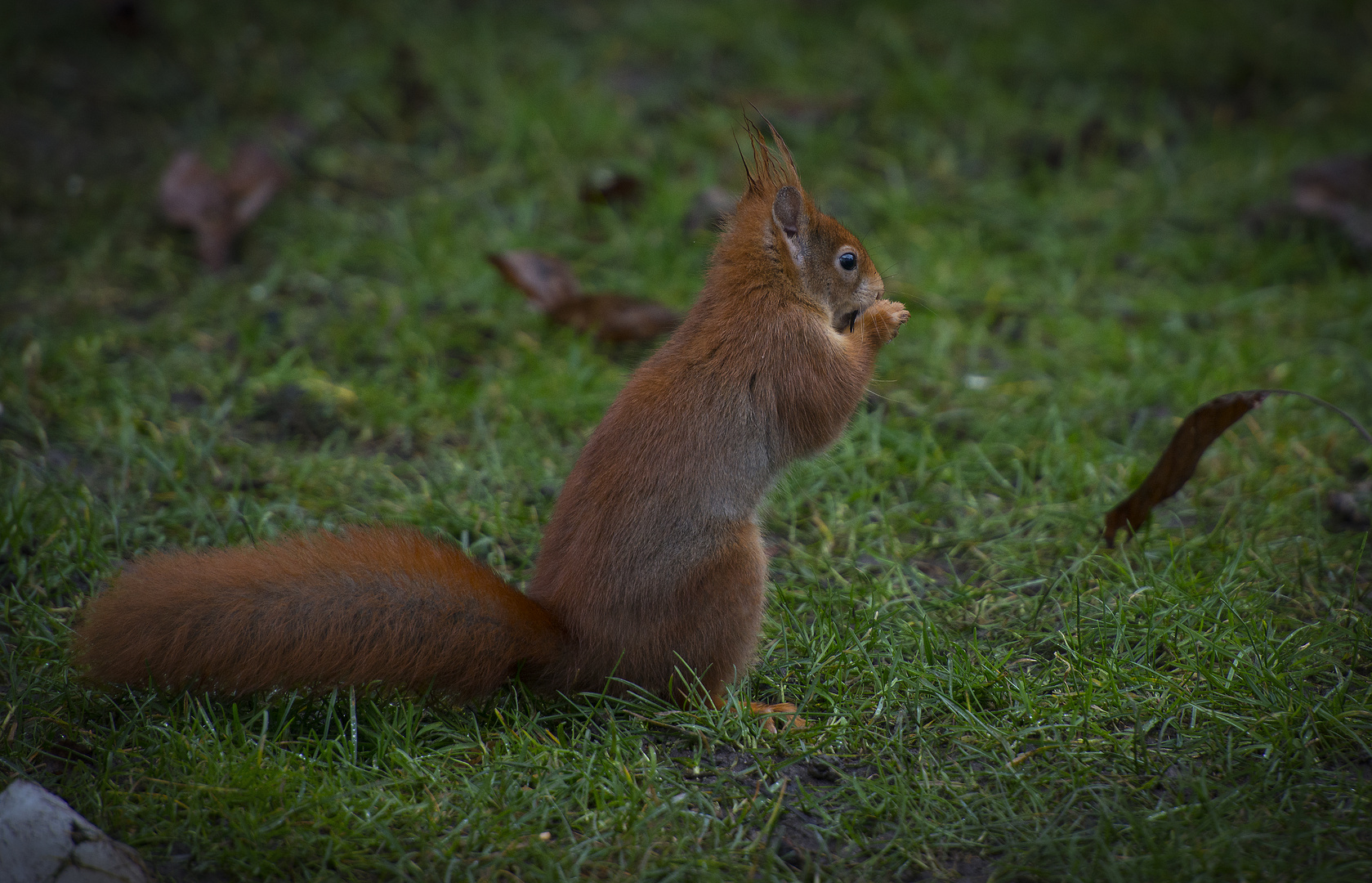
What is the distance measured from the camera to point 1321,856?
1.71 m

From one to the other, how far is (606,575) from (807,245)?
92 cm

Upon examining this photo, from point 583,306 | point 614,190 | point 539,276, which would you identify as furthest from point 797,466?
point 614,190

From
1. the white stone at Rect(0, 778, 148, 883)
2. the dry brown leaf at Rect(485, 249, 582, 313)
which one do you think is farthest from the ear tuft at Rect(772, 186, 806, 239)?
the white stone at Rect(0, 778, 148, 883)

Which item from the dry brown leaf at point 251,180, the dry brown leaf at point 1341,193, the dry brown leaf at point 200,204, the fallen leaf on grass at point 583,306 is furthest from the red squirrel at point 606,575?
the dry brown leaf at point 1341,193

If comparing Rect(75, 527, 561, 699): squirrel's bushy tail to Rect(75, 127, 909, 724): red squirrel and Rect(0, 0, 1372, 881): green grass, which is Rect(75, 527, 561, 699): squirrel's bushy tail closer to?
Rect(75, 127, 909, 724): red squirrel

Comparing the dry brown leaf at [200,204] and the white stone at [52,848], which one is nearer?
the white stone at [52,848]

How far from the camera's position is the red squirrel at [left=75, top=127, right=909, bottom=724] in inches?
74.3

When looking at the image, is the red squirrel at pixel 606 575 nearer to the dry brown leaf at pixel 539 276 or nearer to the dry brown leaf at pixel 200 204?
the dry brown leaf at pixel 539 276

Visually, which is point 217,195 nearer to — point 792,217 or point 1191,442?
point 792,217

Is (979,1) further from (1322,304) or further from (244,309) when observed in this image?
(244,309)

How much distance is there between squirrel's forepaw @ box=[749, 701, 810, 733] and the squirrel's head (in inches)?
34.6

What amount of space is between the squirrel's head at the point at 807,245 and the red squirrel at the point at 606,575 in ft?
0.04

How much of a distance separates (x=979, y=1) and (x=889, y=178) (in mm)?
1927

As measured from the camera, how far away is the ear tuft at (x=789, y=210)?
246 cm
